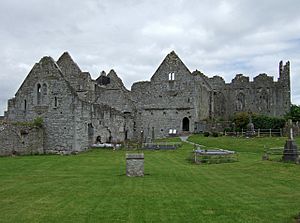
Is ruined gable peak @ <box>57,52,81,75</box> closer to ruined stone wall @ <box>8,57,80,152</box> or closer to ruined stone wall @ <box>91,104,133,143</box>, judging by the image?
ruined stone wall @ <box>91,104,133,143</box>

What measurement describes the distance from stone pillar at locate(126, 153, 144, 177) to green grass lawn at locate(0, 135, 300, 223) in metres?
0.47

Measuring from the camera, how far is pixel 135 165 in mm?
19469

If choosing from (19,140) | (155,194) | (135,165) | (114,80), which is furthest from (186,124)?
(155,194)

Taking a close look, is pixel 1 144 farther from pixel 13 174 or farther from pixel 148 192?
pixel 148 192

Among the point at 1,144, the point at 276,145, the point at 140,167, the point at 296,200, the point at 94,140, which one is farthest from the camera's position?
the point at 94,140

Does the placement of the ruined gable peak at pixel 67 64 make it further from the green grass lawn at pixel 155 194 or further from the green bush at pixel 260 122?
the green grass lawn at pixel 155 194

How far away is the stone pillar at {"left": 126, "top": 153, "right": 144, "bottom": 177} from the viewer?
1941 cm

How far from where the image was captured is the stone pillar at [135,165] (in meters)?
19.4

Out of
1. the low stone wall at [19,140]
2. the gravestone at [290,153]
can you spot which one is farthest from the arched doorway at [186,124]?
the gravestone at [290,153]

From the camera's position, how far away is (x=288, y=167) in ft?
72.3

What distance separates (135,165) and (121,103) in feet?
131

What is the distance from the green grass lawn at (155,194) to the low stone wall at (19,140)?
11049 mm

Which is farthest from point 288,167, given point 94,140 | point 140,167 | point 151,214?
point 94,140

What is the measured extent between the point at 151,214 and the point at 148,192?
11.7 feet
